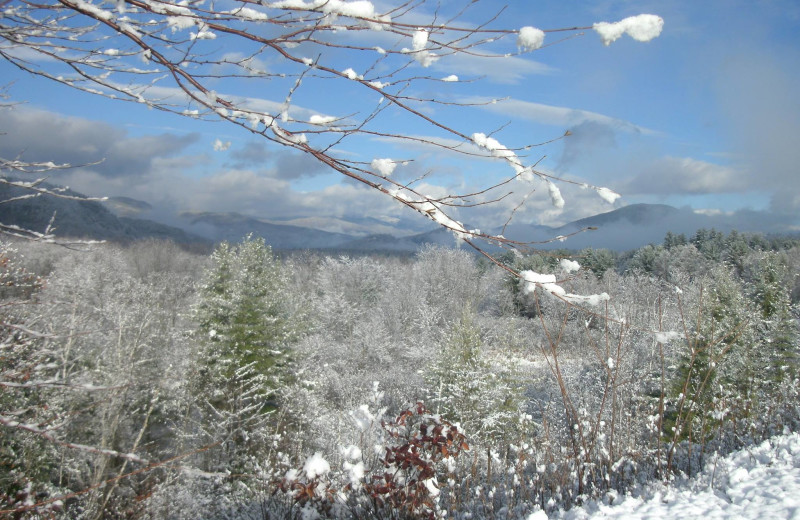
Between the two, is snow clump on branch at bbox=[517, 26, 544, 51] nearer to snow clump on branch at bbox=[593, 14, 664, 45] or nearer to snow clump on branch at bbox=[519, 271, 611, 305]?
snow clump on branch at bbox=[593, 14, 664, 45]

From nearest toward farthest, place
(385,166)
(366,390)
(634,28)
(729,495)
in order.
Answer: (634,28), (385,166), (729,495), (366,390)

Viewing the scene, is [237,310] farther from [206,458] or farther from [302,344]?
[302,344]

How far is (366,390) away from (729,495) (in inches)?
748

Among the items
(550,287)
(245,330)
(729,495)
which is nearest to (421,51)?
(550,287)

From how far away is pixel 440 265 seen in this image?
34.0 metres

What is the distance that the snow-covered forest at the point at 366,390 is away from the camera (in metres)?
3.39

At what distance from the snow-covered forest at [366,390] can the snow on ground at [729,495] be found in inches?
11.1

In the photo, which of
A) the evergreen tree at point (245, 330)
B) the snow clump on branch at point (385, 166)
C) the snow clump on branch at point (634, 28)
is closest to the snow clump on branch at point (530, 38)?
the snow clump on branch at point (634, 28)

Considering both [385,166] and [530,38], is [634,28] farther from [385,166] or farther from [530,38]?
[385,166]

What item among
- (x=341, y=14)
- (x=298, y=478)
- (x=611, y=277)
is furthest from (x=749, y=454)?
(x=611, y=277)

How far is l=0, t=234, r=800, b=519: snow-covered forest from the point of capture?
339 cm

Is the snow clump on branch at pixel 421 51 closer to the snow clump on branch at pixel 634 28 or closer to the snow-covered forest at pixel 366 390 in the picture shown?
the snow clump on branch at pixel 634 28

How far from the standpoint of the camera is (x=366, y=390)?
21.0m

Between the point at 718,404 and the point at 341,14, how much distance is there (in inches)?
211
